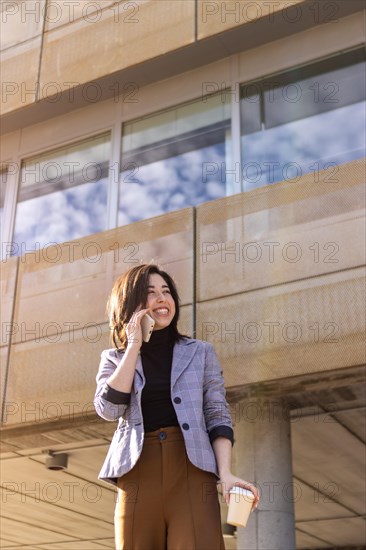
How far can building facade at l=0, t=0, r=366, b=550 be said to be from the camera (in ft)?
22.6

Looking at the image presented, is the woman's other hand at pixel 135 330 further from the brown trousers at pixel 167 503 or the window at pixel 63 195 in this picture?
the window at pixel 63 195

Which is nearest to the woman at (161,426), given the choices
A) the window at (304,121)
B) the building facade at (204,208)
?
the building facade at (204,208)

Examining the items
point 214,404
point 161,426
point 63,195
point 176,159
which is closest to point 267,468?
point 176,159

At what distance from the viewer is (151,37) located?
8.45m

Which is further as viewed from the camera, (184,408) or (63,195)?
(63,195)

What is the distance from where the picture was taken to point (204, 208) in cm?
767

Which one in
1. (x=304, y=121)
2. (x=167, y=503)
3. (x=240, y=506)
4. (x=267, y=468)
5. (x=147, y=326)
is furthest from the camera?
(x=304, y=121)

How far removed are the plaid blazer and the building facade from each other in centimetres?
347

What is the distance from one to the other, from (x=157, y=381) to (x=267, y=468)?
4.17 meters

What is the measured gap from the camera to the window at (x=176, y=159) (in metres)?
8.12

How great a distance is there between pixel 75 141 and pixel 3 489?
17.9 ft

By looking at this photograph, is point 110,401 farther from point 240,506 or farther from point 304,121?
point 304,121

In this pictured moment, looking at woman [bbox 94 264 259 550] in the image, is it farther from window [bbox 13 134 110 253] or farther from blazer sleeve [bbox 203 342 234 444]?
window [bbox 13 134 110 253]

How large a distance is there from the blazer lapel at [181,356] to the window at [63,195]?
5.33 meters
